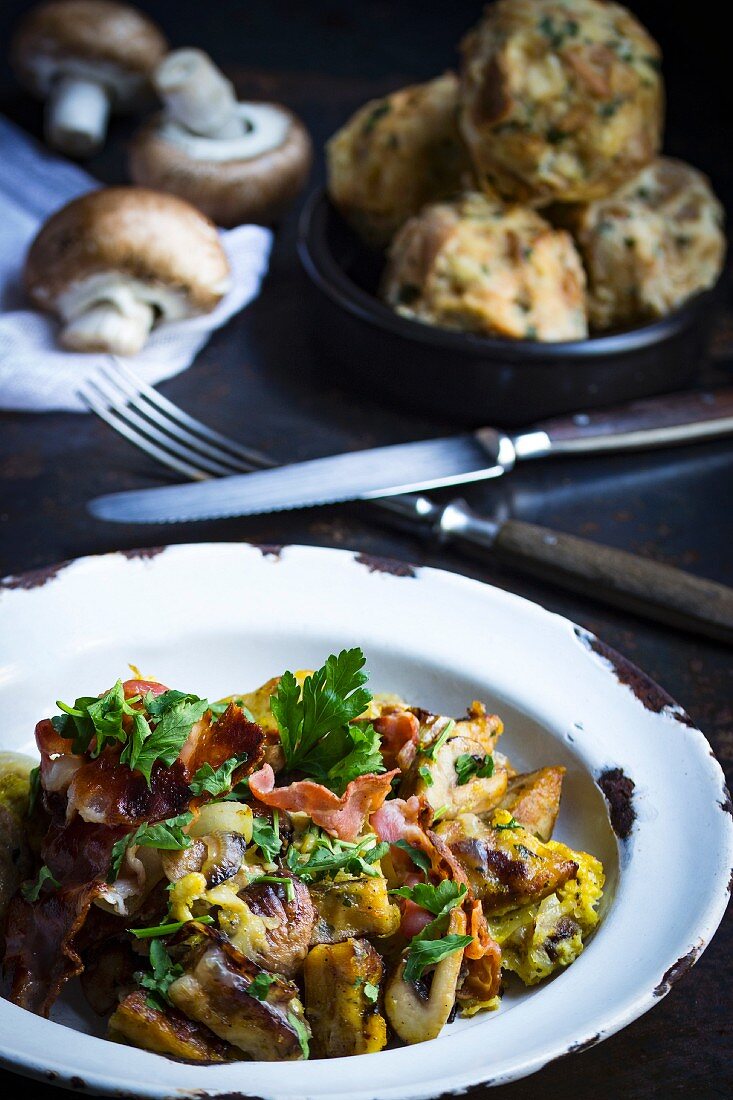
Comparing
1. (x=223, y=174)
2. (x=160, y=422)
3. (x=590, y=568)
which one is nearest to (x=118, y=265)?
(x=160, y=422)

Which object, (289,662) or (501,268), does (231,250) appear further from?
(289,662)

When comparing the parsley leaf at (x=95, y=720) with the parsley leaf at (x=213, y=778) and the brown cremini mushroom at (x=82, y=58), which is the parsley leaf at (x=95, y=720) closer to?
the parsley leaf at (x=213, y=778)

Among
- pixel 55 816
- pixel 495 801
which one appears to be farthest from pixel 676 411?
pixel 55 816

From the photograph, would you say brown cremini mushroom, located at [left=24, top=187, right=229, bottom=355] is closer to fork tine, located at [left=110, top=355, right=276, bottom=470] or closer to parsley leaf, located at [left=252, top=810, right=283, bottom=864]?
fork tine, located at [left=110, top=355, right=276, bottom=470]

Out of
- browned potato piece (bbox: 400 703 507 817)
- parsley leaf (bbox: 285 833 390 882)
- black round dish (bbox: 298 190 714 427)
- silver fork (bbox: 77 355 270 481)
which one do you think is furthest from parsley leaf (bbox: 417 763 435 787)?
black round dish (bbox: 298 190 714 427)

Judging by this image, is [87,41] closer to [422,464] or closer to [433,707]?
[422,464]
